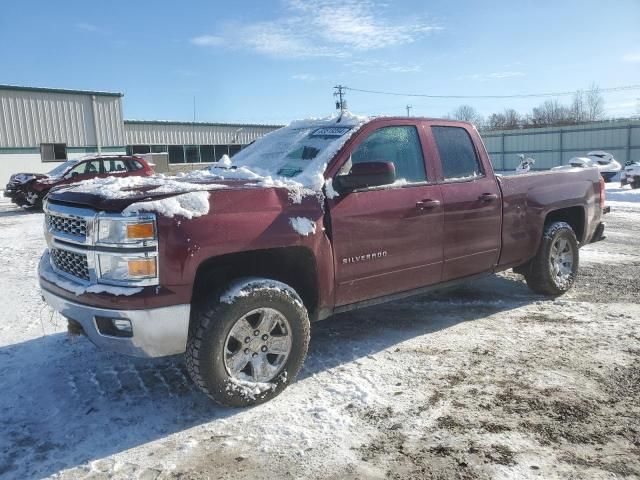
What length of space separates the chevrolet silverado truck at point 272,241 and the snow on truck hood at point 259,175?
2 cm

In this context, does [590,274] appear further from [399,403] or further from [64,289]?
[64,289]

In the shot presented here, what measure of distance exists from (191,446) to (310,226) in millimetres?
1551

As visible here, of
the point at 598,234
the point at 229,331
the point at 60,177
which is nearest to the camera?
the point at 229,331

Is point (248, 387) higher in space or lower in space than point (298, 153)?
lower

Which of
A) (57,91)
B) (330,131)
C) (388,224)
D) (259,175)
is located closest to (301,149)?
(330,131)

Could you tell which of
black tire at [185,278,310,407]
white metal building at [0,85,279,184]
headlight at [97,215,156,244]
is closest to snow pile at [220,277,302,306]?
black tire at [185,278,310,407]

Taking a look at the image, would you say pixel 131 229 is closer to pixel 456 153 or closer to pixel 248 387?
pixel 248 387

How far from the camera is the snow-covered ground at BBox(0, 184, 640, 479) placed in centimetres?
279

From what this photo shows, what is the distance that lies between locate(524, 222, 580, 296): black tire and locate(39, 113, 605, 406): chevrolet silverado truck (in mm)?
661

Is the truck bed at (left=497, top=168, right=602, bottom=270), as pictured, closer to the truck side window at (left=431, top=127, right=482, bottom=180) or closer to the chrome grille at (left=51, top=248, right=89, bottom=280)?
the truck side window at (left=431, top=127, right=482, bottom=180)

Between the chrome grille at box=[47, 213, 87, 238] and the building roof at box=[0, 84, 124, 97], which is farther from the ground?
the building roof at box=[0, 84, 124, 97]

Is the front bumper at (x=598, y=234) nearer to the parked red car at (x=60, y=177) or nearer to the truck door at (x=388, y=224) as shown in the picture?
the truck door at (x=388, y=224)

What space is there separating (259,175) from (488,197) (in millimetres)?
2176

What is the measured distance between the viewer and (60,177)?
15.5 meters
